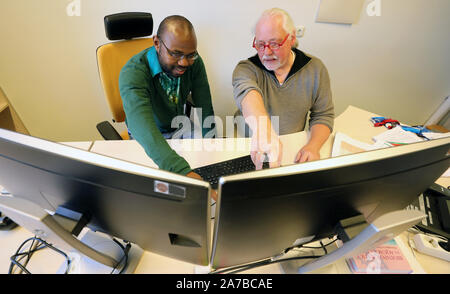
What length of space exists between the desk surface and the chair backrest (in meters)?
0.39

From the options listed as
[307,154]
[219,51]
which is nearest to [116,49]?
[219,51]

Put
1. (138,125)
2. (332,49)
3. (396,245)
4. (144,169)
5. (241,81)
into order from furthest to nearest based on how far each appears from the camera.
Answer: (332,49) → (241,81) → (138,125) → (396,245) → (144,169)

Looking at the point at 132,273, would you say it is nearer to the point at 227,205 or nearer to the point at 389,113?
the point at 227,205

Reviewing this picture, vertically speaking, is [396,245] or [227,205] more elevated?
[227,205]

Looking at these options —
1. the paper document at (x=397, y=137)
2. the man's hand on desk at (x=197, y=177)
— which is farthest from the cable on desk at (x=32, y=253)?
the paper document at (x=397, y=137)

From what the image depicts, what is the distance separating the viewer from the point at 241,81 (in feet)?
4.07

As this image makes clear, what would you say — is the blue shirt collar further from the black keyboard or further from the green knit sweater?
the black keyboard

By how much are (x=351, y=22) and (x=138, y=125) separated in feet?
6.50

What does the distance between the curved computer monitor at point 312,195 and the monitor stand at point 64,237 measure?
33 cm

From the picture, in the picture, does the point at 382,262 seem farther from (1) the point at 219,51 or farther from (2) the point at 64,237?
(1) the point at 219,51

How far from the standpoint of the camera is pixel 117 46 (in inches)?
52.9

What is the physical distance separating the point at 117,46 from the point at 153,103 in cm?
45

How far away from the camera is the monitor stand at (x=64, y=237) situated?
487 mm
